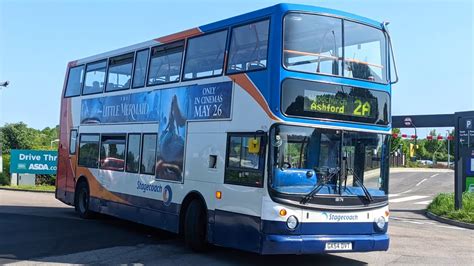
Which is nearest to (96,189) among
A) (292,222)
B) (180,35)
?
(180,35)

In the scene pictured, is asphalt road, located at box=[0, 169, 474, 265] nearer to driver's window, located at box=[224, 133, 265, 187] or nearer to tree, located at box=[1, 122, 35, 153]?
driver's window, located at box=[224, 133, 265, 187]

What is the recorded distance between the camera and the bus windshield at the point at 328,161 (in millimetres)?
8281

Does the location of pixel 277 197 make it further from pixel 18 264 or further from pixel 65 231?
pixel 65 231

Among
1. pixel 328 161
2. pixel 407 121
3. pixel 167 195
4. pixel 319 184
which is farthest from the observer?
pixel 407 121

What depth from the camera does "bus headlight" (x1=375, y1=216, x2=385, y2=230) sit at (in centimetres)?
898

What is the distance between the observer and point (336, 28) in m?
8.95

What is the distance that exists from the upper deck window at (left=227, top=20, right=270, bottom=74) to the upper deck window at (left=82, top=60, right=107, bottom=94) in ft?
18.5

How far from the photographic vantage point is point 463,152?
777 inches

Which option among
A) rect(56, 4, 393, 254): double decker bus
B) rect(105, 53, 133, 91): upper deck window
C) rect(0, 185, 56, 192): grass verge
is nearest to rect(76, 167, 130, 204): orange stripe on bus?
rect(56, 4, 393, 254): double decker bus

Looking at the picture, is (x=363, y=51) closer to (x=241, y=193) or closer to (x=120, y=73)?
(x=241, y=193)

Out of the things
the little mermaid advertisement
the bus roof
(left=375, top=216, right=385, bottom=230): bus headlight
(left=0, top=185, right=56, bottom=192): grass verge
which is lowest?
(left=0, top=185, right=56, bottom=192): grass verge

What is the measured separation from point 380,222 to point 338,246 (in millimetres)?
1053

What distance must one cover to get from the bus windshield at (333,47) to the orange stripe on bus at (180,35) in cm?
271

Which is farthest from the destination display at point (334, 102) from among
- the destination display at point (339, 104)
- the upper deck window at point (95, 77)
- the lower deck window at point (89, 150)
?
A: the lower deck window at point (89, 150)
